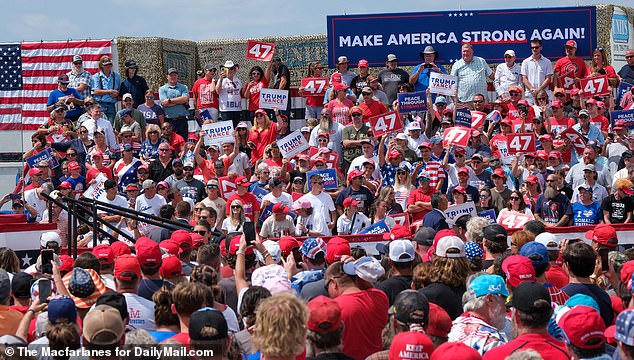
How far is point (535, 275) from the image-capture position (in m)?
7.63

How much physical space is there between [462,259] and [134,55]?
18.7m

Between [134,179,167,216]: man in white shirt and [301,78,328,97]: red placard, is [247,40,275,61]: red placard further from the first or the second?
[134,179,167,216]: man in white shirt

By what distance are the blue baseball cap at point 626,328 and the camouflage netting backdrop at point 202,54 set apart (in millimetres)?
19330

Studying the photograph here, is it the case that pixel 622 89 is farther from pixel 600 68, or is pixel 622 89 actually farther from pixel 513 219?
pixel 513 219

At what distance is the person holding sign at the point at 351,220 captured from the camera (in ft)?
49.3

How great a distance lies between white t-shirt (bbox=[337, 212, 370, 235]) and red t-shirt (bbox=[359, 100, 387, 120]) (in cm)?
460

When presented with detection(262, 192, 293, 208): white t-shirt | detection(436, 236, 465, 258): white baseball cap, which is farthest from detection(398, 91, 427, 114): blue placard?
detection(436, 236, 465, 258): white baseball cap

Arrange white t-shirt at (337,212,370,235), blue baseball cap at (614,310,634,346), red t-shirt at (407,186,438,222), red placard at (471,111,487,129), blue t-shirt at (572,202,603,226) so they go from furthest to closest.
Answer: red placard at (471,111,487,129)
red t-shirt at (407,186,438,222)
white t-shirt at (337,212,370,235)
blue t-shirt at (572,202,603,226)
blue baseball cap at (614,310,634,346)

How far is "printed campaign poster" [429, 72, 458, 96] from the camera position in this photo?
64.8 feet

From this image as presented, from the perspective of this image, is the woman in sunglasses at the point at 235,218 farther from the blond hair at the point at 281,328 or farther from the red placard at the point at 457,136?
the blond hair at the point at 281,328

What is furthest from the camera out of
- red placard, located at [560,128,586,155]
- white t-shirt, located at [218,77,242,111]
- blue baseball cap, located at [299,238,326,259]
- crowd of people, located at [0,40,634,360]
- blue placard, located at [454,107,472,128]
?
white t-shirt, located at [218,77,242,111]

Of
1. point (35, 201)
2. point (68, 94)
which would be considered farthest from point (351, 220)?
point (68, 94)

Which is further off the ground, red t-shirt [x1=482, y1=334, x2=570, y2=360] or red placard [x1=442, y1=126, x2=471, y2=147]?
red placard [x1=442, y1=126, x2=471, y2=147]

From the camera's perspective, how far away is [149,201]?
16.2 m
